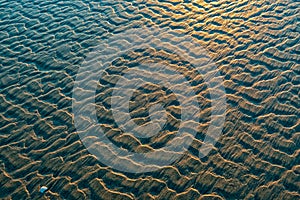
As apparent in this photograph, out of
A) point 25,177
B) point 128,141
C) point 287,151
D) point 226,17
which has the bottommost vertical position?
point 25,177

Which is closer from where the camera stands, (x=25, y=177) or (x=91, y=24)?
(x=25, y=177)

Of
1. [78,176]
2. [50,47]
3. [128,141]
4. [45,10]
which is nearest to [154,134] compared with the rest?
[128,141]

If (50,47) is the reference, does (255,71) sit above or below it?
above

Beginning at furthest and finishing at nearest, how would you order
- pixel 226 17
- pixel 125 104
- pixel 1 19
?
pixel 1 19 → pixel 226 17 → pixel 125 104

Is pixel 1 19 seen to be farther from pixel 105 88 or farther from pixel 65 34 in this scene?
pixel 105 88

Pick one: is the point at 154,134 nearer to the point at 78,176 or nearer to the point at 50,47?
the point at 78,176

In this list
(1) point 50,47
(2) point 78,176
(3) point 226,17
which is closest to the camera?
(2) point 78,176

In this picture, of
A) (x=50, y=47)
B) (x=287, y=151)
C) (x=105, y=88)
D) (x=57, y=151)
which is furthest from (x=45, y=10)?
(x=287, y=151)
